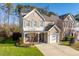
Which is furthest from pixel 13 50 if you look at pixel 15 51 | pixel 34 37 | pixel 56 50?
pixel 56 50

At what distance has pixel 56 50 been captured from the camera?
54.4 ft

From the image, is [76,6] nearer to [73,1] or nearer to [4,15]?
[73,1]

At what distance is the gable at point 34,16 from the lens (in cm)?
1656

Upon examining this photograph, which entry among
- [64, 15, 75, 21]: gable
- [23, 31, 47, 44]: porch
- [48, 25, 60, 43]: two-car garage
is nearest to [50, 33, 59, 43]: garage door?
[48, 25, 60, 43]: two-car garage

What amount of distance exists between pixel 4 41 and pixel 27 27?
410mm

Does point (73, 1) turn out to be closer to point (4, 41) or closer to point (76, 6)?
point (76, 6)

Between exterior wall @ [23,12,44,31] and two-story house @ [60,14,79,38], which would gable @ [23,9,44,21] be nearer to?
exterior wall @ [23,12,44,31]

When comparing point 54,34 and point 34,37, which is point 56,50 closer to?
point 54,34

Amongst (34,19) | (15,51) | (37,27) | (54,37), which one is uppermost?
(34,19)

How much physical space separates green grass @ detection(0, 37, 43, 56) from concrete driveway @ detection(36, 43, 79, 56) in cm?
9

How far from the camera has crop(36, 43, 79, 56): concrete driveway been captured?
16.5 metres

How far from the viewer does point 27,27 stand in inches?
653

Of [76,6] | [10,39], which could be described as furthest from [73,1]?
[10,39]

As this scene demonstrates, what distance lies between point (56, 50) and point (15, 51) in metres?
0.63
